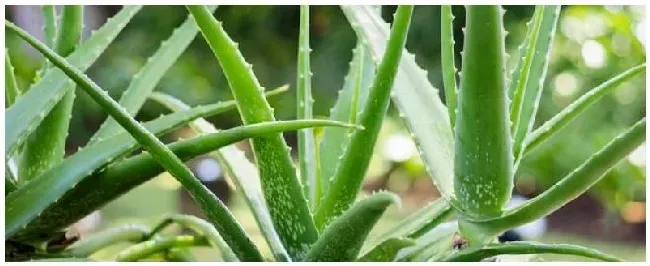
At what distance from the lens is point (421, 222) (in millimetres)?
325

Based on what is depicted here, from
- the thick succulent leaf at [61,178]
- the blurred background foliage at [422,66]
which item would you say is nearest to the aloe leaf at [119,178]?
the thick succulent leaf at [61,178]

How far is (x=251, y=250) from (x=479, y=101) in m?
0.10

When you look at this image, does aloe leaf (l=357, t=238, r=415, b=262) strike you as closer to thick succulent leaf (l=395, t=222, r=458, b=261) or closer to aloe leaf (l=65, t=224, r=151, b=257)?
thick succulent leaf (l=395, t=222, r=458, b=261)

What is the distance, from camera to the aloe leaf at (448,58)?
0.28 m

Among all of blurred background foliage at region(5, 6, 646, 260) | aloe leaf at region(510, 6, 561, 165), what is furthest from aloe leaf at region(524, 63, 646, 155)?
blurred background foliage at region(5, 6, 646, 260)

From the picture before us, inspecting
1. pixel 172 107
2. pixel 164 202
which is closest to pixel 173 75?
pixel 164 202

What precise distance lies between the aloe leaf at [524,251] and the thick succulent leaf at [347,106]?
76 millimetres

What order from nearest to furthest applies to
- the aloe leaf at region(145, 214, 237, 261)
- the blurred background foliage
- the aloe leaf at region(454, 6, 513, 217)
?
1. the aloe leaf at region(454, 6, 513, 217)
2. the aloe leaf at region(145, 214, 237, 261)
3. the blurred background foliage

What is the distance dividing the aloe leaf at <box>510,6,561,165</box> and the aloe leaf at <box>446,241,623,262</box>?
33 mm

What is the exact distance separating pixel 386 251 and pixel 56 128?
16cm

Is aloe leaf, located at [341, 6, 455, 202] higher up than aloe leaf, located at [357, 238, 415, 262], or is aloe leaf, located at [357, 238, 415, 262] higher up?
aloe leaf, located at [341, 6, 455, 202]

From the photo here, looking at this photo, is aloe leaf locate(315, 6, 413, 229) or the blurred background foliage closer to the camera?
aloe leaf locate(315, 6, 413, 229)

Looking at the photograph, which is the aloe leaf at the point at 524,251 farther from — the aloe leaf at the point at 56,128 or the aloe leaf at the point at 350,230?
the aloe leaf at the point at 56,128

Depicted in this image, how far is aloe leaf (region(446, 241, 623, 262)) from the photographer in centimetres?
26
